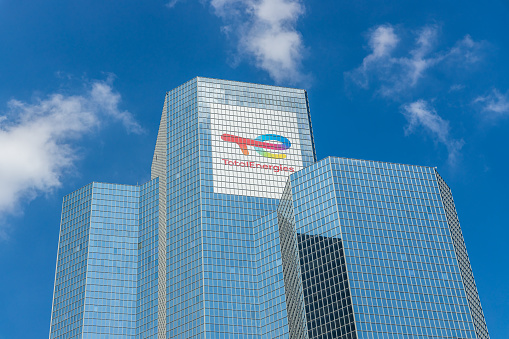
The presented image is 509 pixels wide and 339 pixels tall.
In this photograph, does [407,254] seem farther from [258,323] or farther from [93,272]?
[93,272]

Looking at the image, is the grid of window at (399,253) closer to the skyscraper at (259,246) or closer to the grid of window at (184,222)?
the skyscraper at (259,246)

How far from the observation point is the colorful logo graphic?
620 ft

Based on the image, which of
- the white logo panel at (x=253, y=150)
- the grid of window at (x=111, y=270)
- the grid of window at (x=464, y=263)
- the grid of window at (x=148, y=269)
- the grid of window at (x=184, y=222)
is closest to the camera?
the grid of window at (x=464, y=263)

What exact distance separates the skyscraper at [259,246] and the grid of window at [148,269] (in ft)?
1.17

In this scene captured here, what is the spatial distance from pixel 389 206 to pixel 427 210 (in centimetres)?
911

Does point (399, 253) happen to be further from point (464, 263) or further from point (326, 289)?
point (464, 263)

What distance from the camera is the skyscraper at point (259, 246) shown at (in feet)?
480

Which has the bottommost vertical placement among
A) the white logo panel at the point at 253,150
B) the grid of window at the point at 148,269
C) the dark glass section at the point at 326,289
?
the dark glass section at the point at 326,289

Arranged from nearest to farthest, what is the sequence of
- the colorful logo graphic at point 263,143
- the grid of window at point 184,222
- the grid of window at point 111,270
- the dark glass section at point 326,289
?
the dark glass section at point 326,289
the grid of window at point 184,222
the grid of window at point 111,270
the colorful logo graphic at point 263,143

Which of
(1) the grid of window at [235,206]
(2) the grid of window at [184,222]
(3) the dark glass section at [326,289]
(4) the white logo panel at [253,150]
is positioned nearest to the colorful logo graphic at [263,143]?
(4) the white logo panel at [253,150]

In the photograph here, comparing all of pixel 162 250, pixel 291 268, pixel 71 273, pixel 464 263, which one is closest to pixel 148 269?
pixel 162 250

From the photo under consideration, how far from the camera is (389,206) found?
16038 cm

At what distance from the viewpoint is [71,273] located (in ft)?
615

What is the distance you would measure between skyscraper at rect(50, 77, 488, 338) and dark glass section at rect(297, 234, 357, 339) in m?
0.28
